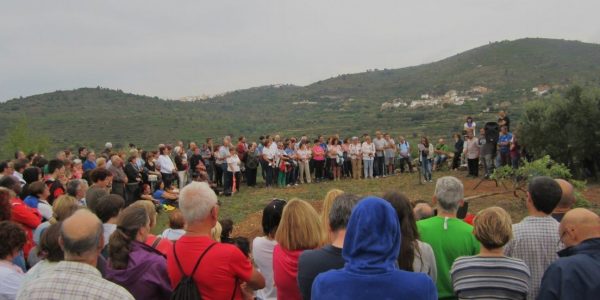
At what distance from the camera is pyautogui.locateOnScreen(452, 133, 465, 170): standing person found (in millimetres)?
18984

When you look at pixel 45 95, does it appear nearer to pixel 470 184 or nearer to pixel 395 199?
pixel 470 184

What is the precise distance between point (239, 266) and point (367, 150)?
15614 mm

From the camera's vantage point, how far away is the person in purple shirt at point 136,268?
10.9ft

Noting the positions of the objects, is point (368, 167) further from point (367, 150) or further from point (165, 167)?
point (165, 167)

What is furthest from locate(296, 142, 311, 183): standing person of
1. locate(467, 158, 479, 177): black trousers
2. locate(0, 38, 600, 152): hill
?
locate(0, 38, 600, 152): hill

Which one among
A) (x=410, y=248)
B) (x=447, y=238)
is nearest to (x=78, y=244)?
(x=410, y=248)

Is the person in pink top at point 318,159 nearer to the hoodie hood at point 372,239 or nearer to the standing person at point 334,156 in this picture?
the standing person at point 334,156

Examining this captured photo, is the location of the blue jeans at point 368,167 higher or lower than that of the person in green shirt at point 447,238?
lower

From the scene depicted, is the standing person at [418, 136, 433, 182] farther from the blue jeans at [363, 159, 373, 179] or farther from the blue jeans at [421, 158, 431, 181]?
the blue jeans at [363, 159, 373, 179]

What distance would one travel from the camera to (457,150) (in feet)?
62.7

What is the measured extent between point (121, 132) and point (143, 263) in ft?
149

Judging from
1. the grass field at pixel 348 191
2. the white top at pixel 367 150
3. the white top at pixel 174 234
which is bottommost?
the grass field at pixel 348 191

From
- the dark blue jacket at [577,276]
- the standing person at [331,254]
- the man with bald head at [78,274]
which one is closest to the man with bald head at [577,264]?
the dark blue jacket at [577,276]

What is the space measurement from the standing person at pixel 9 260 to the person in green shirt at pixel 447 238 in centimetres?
298
